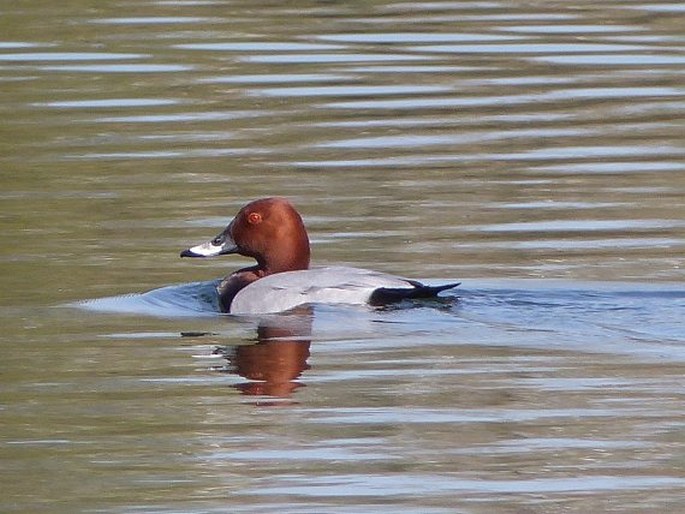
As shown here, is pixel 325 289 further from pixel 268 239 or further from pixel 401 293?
pixel 268 239

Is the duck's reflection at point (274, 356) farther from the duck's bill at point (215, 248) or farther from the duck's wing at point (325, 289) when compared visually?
the duck's bill at point (215, 248)

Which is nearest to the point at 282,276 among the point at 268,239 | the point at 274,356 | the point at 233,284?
the point at 233,284

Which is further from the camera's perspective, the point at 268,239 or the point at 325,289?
the point at 268,239

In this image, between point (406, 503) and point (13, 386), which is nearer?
point (406, 503)

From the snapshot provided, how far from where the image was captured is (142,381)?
26.7 feet

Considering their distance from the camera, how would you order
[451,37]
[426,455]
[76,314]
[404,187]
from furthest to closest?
[451,37] < [404,187] < [76,314] < [426,455]

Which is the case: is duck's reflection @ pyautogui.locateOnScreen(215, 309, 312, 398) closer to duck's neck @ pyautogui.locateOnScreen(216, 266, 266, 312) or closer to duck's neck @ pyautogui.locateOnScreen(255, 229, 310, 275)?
duck's neck @ pyautogui.locateOnScreen(216, 266, 266, 312)

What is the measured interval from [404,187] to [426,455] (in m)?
6.02

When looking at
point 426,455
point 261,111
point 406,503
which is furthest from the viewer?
point 261,111

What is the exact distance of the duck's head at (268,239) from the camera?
10391mm

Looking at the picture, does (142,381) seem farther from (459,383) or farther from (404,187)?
(404,187)

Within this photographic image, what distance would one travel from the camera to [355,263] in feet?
35.2

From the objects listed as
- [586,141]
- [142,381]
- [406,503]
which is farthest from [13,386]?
[586,141]

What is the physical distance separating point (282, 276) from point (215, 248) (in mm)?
679
